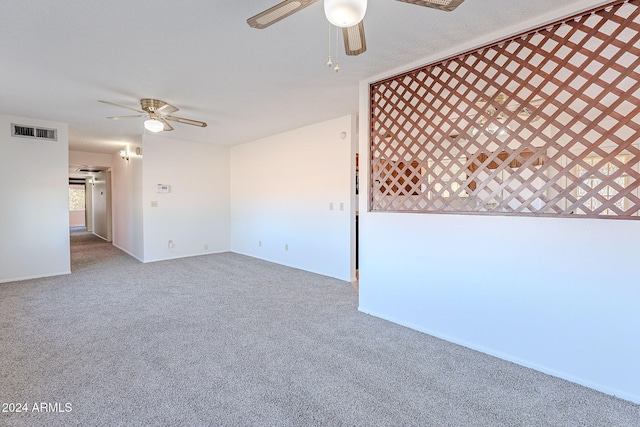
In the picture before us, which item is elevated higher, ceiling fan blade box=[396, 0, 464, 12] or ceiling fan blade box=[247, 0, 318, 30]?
ceiling fan blade box=[247, 0, 318, 30]

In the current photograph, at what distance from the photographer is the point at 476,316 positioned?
2.24m

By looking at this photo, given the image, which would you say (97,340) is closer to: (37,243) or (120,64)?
(120,64)

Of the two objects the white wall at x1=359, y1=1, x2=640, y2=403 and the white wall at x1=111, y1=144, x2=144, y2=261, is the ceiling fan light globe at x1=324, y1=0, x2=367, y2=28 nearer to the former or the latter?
the white wall at x1=359, y1=1, x2=640, y2=403

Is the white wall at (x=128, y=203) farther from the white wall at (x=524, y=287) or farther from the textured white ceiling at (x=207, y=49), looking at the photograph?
the white wall at (x=524, y=287)

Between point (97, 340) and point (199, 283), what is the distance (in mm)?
1582

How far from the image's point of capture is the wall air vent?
3972 millimetres

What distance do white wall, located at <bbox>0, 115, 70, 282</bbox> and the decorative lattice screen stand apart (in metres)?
4.55

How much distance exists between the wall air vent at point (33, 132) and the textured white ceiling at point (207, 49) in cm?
35

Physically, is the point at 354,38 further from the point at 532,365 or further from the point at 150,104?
the point at 150,104

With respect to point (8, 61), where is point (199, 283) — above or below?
below

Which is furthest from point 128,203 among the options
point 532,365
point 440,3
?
point 532,365

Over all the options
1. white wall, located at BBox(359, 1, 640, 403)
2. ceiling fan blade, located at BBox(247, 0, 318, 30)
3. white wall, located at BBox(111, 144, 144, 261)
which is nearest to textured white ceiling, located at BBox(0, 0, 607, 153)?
white wall, located at BBox(359, 1, 640, 403)

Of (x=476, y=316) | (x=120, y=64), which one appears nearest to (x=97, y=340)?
(x=120, y=64)

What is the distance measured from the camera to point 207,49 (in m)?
2.28
